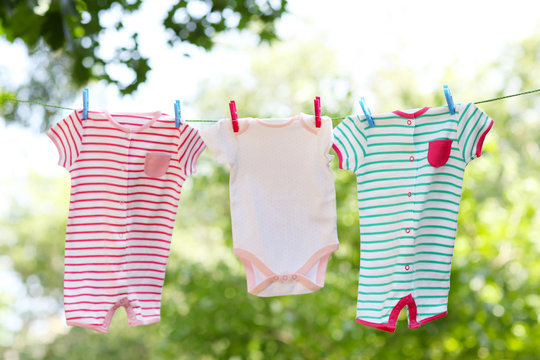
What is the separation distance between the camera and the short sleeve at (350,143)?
6.24 ft

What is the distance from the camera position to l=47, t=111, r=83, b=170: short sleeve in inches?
75.0

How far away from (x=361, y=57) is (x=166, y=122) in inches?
356

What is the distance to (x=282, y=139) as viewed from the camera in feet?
6.39

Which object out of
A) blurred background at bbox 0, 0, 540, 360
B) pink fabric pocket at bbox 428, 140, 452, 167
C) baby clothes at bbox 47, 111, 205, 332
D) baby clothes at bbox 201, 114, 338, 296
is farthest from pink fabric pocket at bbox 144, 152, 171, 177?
pink fabric pocket at bbox 428, 140, 452, 167

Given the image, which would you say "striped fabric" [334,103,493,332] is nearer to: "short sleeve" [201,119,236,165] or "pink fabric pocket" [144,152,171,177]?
"short sleeve" [201,119,236,165]

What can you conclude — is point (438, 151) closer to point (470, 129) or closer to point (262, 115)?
point (470, 129)

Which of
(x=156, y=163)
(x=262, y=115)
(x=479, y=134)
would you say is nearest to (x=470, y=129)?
(x=479, y=134)

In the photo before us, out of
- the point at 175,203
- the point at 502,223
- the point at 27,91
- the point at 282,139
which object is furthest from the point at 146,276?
the point at 27,91

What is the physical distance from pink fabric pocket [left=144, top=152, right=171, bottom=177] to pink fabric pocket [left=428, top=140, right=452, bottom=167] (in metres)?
0.82

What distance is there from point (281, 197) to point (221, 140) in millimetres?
260

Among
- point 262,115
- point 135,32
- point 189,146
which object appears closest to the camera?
point 189,146

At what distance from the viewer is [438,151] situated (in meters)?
1.89

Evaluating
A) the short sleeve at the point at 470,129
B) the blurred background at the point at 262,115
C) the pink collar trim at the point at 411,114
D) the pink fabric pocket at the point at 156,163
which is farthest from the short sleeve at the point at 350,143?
the blurred background at the point at 262,115

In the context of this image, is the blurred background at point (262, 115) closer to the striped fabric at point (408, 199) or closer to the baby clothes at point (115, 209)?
the baby clothes at point (115, 209)
